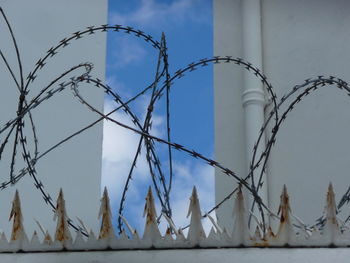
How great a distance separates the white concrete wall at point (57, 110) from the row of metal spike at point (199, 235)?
4.16m

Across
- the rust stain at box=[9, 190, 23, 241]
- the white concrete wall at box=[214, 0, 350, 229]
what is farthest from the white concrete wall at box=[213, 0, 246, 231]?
the rust stain at box=[9, 190, 23, 241]

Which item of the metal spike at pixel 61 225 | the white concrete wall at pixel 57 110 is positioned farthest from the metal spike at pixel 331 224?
the white concrete wall at pixel 57 110

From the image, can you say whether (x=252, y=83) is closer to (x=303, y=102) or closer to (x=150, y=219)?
(x=303, y=102)

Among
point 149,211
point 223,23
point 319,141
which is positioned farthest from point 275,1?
point 149,211

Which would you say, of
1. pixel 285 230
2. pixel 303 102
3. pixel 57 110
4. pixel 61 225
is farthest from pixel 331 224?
pixel 57 110

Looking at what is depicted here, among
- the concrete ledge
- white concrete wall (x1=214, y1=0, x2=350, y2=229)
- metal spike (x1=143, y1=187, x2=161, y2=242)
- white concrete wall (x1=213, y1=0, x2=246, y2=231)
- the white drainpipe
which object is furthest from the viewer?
white concrete wall (x1=213, y1=0, x2=246, y2=231)

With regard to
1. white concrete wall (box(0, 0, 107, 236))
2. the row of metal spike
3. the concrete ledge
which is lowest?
the concrete ledge

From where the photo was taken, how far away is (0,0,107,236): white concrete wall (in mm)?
6145

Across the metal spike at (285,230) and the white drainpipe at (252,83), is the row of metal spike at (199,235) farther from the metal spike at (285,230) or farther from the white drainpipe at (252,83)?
the white drainpipe at (252,83)

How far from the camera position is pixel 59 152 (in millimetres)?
6512

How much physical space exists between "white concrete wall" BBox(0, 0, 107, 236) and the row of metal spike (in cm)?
416

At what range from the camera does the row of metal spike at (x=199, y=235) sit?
6.14 feet

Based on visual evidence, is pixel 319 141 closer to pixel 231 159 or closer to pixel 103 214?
pixel 231 159

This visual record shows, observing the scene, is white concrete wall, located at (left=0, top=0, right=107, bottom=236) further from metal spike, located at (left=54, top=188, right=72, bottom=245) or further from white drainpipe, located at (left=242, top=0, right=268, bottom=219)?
metal spike, located at (left=54, top=188, right=72, bottom=245)
